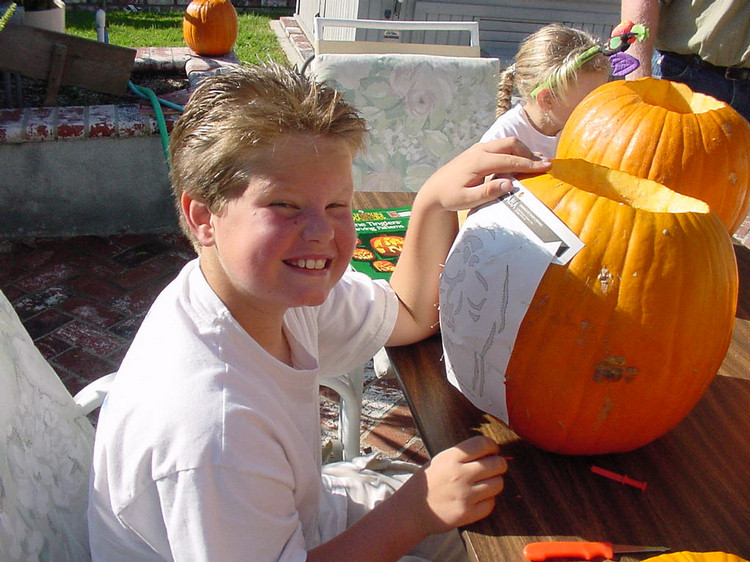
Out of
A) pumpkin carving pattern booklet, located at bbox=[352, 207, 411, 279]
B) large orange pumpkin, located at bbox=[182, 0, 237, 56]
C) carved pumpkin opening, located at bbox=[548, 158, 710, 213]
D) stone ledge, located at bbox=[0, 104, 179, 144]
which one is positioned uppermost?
large orange pumpkin, located at bbox=[182, 0, 237, 56]

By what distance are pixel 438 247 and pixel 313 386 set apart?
40 cm

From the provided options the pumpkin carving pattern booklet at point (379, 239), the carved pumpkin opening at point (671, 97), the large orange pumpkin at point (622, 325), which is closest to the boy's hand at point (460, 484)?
the large orange pumpkin at point (622, 325)

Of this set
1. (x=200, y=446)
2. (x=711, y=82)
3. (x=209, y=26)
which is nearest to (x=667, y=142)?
(x=200, y=446)

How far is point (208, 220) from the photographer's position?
102 cm

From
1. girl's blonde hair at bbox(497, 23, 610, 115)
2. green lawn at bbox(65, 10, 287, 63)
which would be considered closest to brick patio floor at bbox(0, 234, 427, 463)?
girl's blonde hair at bbox(497, 23, 610, 115)

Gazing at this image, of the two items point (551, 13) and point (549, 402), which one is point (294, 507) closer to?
point (549, 402)

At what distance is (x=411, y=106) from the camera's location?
281cm

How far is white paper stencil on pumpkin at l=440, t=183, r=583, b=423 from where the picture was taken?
0.99m

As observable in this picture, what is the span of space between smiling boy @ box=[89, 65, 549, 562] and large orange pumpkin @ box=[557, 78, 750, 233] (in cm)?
47

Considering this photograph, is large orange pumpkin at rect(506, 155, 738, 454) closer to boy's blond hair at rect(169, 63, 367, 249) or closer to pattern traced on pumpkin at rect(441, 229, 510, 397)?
pattern traced on pumpkin at rect(441, 229, 510, 397)

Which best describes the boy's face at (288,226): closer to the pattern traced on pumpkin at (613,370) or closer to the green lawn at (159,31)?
the pattern traced on pumpkin at (613,370)

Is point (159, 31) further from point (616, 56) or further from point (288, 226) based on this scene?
point (288, 226)

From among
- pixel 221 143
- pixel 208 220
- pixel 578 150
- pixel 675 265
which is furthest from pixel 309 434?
pixel 578 150

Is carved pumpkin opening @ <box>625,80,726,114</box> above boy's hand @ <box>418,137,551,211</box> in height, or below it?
above
